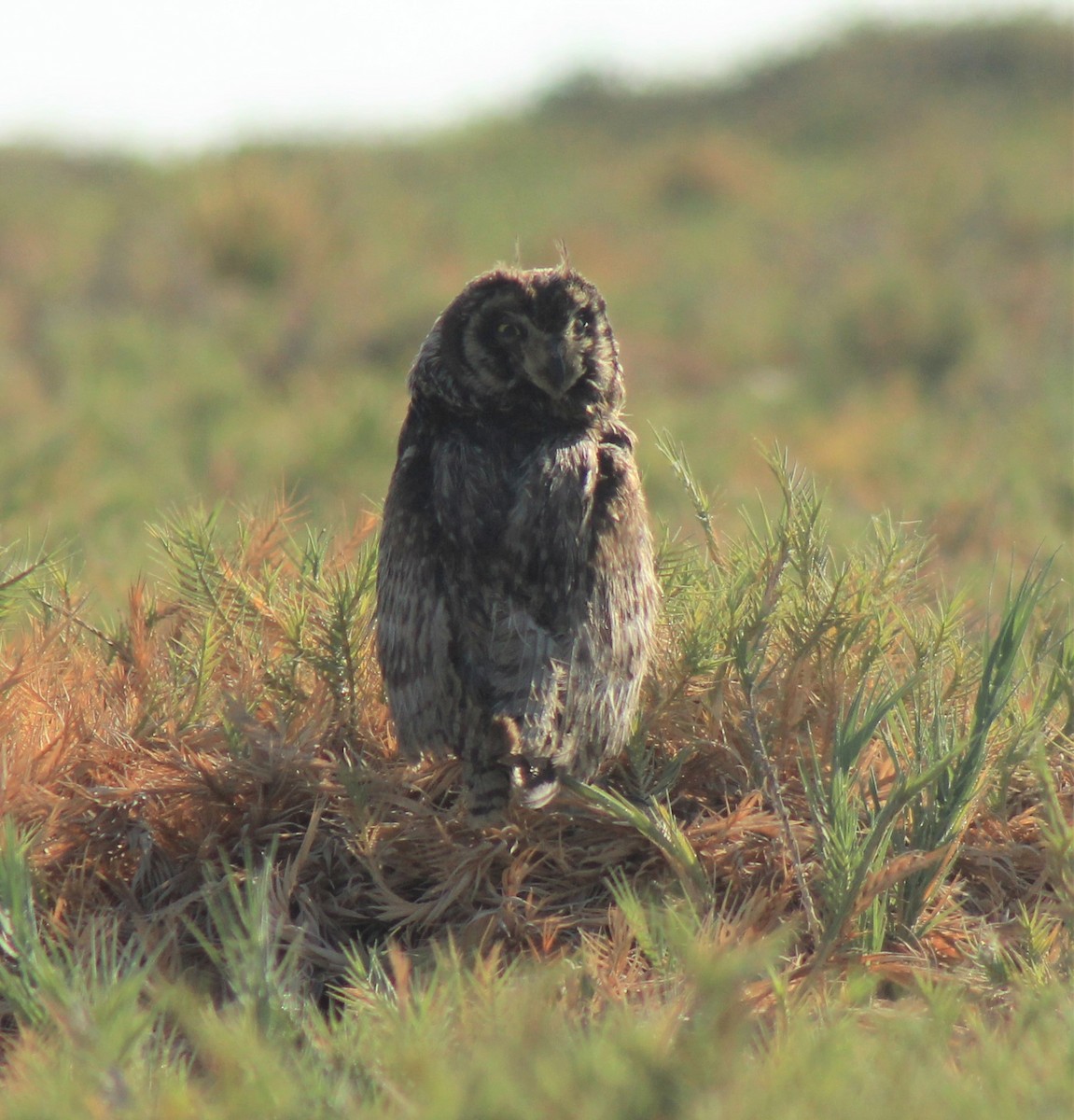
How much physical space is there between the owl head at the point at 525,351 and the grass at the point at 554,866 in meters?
0.48

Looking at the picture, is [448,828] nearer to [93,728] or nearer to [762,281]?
[93,728]

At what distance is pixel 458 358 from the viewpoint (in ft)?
10.9

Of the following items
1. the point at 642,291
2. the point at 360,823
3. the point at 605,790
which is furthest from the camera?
the point at 642,291

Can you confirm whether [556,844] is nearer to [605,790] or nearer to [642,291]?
[605,790]

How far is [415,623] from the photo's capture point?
3.02 m

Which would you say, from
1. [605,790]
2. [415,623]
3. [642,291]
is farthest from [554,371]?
[642,291]

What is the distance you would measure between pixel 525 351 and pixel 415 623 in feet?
2.26

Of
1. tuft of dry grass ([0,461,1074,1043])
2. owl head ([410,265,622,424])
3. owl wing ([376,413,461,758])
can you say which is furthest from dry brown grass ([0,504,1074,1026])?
owl head ([410,265,622,424])

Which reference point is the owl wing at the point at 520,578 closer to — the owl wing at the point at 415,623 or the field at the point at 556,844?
the owl wing at the point at 415,623

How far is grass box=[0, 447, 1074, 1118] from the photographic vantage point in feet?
6.63

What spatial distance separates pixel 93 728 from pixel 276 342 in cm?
754

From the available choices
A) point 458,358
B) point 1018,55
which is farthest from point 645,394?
point 1018,55

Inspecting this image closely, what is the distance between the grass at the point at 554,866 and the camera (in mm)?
2021

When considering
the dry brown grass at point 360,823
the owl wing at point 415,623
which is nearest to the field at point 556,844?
the dry brown grass at point 360,823
